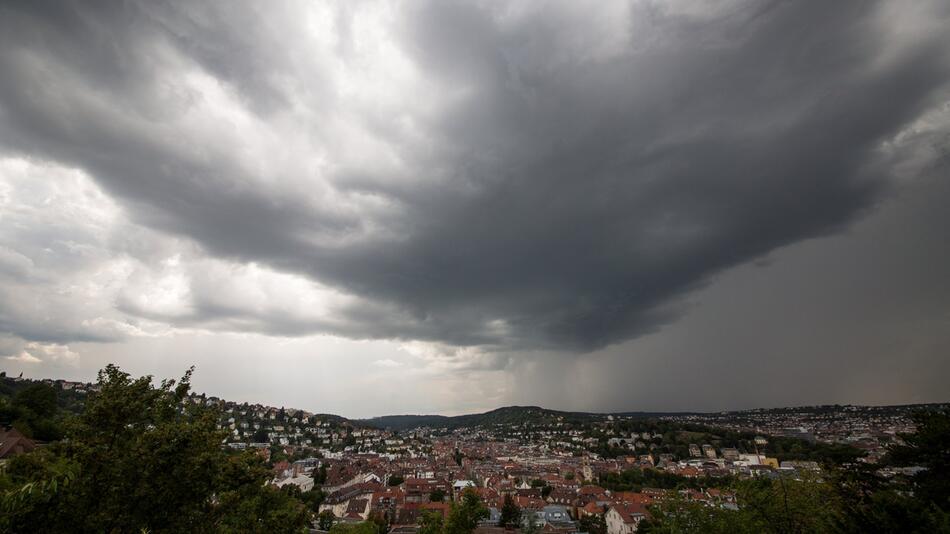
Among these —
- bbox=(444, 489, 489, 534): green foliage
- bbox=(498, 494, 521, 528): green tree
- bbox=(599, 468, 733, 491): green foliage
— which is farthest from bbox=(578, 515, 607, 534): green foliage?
bbox=(444, 489, 489, 534): green foliage

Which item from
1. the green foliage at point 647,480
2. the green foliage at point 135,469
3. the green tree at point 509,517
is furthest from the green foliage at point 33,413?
the green foliage at point 647,480

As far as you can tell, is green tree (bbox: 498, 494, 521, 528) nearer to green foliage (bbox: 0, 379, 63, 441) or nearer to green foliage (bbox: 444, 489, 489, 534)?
green foliage (bbox: 444, 489, 489, 534)

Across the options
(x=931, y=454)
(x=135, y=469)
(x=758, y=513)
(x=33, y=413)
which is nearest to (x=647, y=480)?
(x=931, y=454)

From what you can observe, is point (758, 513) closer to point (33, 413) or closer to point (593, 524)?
point (593, 524)

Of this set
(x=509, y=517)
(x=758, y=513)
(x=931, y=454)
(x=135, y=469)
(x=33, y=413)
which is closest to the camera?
(x=135, y=469)

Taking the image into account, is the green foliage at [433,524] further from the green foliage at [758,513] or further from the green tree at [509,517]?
the green tree at [509,517]

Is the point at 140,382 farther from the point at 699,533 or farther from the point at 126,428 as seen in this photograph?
the point at 699,533

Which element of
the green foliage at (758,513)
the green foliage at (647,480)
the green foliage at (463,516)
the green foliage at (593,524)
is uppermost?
the green foliage at (758,513)

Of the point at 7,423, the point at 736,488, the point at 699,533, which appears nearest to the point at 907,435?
the point at 736,488
